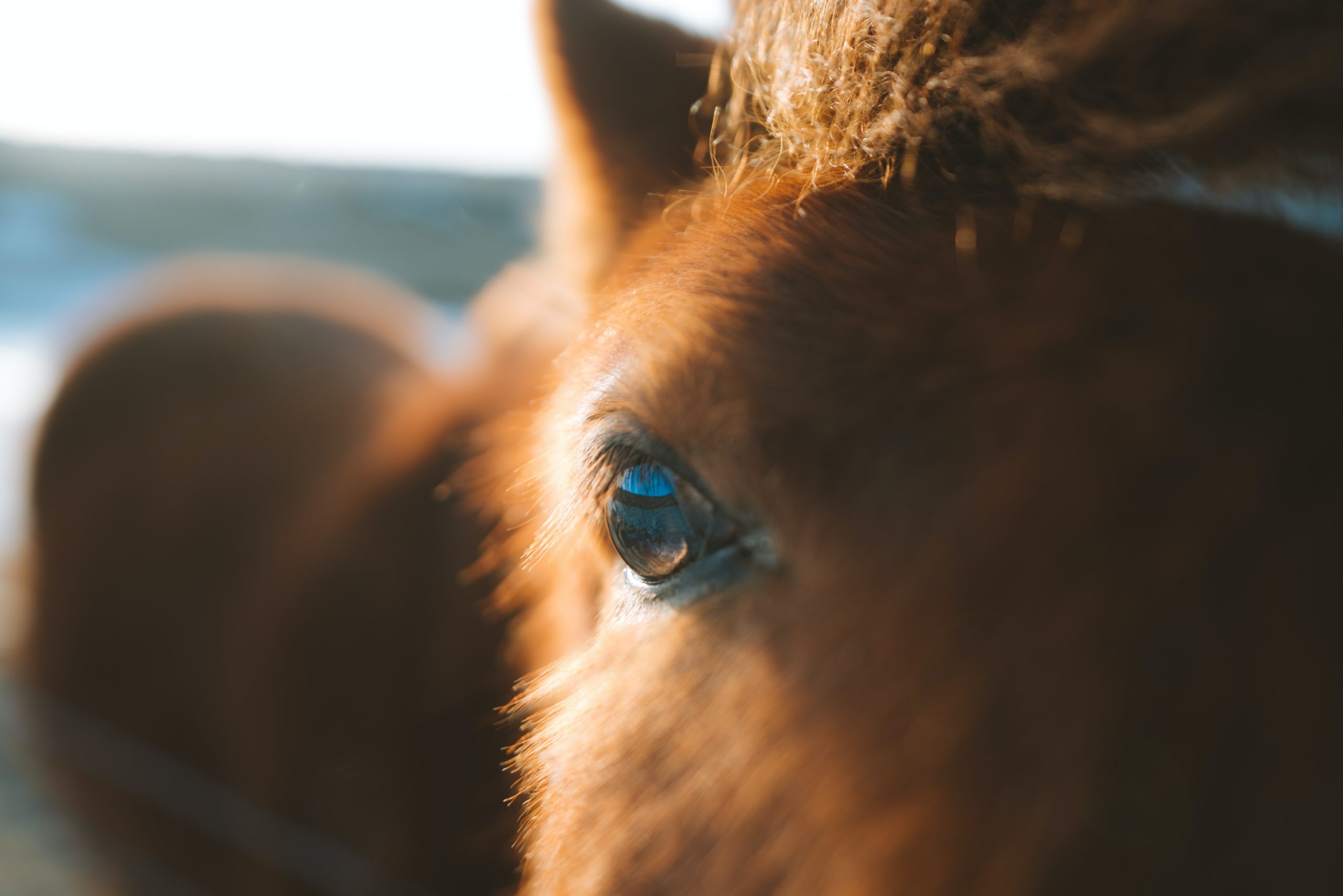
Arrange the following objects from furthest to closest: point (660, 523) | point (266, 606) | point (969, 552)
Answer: point (266, 606) < point (660, 523) < point (969, 552)

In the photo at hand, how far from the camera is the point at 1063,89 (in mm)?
586

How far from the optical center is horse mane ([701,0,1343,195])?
0.53m

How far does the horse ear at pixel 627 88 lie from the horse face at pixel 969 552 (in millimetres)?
587

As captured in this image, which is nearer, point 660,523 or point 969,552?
point 969,552

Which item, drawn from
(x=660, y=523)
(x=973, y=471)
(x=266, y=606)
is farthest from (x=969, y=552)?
(x=266, y=606)

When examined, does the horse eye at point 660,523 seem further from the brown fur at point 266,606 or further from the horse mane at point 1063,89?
the brown fur at point 266,606

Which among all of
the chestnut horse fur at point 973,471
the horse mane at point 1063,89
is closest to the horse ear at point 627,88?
the chestnut horse fur at point 973,471

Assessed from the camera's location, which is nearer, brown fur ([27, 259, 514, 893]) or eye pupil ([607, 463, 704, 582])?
eye pupil ([607, 463, 704, 582])

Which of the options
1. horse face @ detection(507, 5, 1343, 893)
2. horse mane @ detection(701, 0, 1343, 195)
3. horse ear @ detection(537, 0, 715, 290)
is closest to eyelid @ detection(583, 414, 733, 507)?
horse face @ detection(507, 5, 1343, 893)

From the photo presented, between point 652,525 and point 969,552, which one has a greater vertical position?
point 652,525

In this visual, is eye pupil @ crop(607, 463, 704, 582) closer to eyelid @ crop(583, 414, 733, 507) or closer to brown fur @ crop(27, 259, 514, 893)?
eyelid @ crop(583, 414, 733, 507)

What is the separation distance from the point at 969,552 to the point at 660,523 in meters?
0.31

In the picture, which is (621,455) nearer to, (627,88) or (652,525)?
(652,525)

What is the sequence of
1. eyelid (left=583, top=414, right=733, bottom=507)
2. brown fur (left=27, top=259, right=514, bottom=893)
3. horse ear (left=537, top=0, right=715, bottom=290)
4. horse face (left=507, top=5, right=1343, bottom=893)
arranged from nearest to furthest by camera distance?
horse face (left=507, top=5, right=1343, bottom=893)
eyelid (left=583, top=414, right=733, bottom=507)
horse ear (left=537, top=0, right=715, bottom=290)
brown fur (left=27, top=259, right=514, bottom=893)
